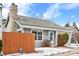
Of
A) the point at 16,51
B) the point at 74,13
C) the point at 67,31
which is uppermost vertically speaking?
the point at 74,13

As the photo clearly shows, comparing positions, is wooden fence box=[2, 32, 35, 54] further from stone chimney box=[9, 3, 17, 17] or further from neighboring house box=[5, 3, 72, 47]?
stone chimney box=[9, 3, 17, 17]

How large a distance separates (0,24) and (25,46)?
0.60 m

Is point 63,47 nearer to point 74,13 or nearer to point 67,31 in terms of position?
point 67,31

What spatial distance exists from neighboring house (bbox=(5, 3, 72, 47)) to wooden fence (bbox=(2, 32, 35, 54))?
0.07 metres

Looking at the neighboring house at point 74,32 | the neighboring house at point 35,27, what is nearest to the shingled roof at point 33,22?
the neighboring house at point 35,27

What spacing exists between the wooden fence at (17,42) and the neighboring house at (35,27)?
0.07 metres

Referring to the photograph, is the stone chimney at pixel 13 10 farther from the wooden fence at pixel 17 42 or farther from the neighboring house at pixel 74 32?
the neighboring house at pixel 74 32

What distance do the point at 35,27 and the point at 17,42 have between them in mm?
A: 426

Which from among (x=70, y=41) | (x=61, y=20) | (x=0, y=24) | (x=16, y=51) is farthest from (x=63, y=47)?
(x=0, y=24)

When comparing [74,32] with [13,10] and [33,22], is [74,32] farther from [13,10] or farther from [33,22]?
[13,10]

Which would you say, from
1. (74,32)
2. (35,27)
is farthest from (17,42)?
(74,32)

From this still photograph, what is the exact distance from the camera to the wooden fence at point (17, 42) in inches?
202

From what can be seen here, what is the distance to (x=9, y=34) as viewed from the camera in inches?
202

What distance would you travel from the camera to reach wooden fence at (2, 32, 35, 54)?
512cm
